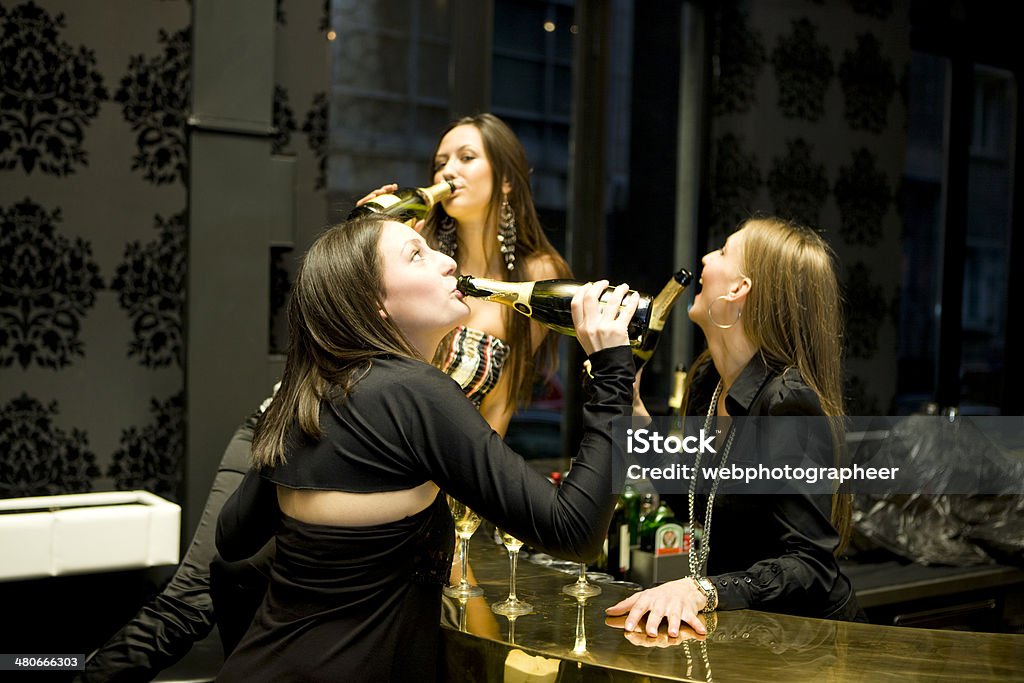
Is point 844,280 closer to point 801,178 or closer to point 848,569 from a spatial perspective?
point 801,178

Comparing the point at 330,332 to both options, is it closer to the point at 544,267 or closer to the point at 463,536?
the point at 463,536

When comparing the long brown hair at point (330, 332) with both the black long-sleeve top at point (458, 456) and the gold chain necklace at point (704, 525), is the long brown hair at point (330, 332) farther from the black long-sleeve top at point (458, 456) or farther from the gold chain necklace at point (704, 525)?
the gold chain necklace at point (704, 525)

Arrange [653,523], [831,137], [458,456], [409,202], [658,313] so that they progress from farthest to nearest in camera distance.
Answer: [831,137] < [409,202] < [653,523] < [658,313] < [458,456]

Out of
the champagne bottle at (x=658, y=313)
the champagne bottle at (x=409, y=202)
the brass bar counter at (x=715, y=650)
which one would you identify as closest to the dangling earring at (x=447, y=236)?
the champagne bottle at (x=409, y=202)

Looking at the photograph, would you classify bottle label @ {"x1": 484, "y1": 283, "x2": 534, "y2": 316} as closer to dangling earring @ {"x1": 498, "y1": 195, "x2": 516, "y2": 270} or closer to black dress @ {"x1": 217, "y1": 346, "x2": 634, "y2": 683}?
black dress @ {"x1": 217, "y1": 346, "x2": 634, "y2": 683}

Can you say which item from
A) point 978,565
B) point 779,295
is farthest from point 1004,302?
point 779,295

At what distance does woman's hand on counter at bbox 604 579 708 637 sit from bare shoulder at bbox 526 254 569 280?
1.08 meters

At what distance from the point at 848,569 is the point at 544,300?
6.31ft

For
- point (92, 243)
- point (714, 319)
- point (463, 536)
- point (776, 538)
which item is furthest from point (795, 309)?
point (92, 243)

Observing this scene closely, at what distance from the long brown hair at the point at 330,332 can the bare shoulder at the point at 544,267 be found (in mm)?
1062

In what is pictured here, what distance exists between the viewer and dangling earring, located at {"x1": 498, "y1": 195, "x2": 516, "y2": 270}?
2.56m

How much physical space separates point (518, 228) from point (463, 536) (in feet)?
3.47

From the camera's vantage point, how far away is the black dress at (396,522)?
136cm

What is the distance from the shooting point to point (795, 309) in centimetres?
199
